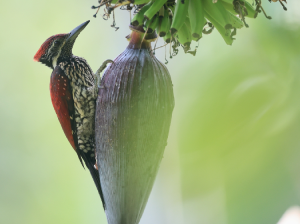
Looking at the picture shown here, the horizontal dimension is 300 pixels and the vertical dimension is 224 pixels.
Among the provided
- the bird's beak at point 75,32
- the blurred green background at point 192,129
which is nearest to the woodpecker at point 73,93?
the bird's beak at point 75,32

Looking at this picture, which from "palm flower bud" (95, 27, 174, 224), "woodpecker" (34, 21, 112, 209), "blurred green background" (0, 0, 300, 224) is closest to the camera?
"palm flower bud" (95, 27, 174, 224)

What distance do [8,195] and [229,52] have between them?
176cm

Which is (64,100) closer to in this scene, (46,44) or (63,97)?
(63,97)

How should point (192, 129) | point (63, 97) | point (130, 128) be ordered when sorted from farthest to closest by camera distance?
point (192, 129)
point (63, 97)
point (130, 128)

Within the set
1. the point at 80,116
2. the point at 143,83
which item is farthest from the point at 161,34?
the point at 80,116

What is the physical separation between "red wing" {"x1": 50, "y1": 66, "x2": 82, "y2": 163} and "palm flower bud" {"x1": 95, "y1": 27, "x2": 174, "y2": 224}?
0.43 feet

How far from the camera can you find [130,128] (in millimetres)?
997

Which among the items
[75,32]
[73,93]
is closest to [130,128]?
[73,93]

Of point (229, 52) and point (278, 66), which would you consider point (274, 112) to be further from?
point (229, 52)

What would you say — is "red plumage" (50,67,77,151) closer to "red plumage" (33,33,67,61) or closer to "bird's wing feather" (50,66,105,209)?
"bird's wing feather" (50,66,105,209)

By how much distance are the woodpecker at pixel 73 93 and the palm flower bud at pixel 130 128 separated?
81 mm

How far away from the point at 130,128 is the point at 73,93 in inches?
12.3

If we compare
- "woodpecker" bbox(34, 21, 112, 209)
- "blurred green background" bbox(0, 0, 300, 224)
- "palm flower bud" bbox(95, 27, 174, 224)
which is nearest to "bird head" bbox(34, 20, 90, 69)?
"woodpecker" bbox(34, 21, 112, 209)

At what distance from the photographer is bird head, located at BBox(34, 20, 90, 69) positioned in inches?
45.4
